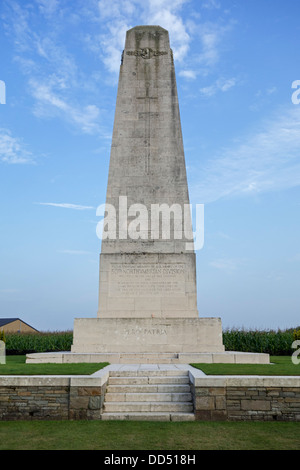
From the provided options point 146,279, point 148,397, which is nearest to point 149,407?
point 148,397

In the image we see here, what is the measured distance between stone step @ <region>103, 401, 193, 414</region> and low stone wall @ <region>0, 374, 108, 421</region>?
494 millimetres

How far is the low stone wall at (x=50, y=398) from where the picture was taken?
6.75m

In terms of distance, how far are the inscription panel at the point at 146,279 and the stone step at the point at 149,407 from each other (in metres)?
5.61

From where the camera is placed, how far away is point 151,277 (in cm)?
1289

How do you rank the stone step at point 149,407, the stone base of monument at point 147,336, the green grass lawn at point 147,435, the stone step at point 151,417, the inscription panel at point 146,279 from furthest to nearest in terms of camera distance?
the inscription panel at point 146,279 → the stone base of monument at point 147,336 → the stone step at point 149,407 → the stone step at point 151,417 → the green grass lawn at point 147,435

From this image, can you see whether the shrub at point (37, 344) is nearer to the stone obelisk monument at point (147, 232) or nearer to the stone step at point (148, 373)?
the stone obelisk monument at point (147, 232)

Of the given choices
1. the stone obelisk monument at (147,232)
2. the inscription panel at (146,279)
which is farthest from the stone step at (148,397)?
the inscription panel at (146,279)

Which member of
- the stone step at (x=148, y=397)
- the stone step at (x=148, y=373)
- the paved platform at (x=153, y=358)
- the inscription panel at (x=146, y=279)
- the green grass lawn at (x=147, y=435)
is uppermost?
the inscription panel at (x=146, y=279)

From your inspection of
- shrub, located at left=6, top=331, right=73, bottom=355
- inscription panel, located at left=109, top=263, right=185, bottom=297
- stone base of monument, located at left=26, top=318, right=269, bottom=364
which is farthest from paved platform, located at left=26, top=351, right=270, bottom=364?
shrub, located at left=6, top=331, right=73, bottom=355

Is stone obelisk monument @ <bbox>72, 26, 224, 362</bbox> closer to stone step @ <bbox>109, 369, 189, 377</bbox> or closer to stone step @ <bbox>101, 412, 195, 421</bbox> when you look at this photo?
stone step @ <bbox>109, 369, 189, 377</bbox>

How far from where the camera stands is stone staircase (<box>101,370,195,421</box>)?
6.86 metres

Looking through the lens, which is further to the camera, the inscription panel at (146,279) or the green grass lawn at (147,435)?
the inscription panel at (146,279)

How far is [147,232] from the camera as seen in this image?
44.2 ft
